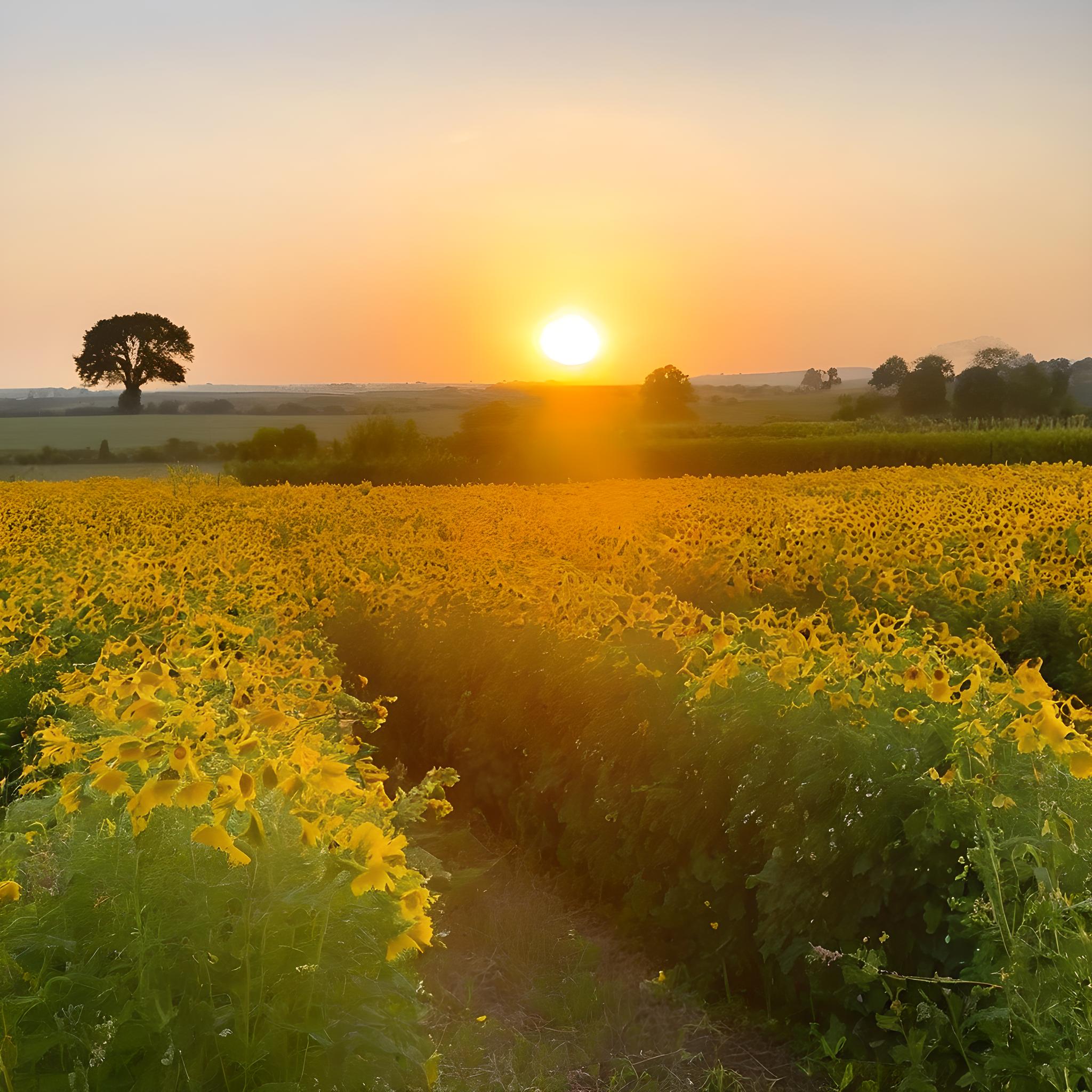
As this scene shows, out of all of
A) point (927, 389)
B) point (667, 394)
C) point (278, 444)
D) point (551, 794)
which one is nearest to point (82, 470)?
point (278, 444)

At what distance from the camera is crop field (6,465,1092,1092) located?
2535mm

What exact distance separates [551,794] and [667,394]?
54.1m

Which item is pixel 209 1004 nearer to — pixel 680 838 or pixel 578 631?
pixel 680 838

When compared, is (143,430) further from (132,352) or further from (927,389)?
(927,389)

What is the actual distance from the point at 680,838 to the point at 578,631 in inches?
68.1

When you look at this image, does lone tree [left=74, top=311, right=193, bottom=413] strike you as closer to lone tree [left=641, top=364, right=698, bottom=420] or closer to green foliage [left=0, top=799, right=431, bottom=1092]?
lone tree [left=641, top=364, right=698, bottom=420]

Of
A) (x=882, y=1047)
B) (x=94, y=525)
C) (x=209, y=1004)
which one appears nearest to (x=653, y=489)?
(x=94, y=525)

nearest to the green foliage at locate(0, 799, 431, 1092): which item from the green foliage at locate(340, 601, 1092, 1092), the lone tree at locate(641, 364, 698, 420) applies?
the green foliage at locate(340, 601, 1092, 1092)

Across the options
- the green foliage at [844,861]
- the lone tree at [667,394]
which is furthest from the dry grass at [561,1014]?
the lone tree at [667,394]

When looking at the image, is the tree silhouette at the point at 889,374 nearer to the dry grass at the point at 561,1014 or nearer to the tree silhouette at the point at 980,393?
the tree silhouette at the point at 980,393

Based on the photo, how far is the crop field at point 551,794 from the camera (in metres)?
2.54

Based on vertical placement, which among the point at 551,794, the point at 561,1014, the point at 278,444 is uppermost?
the point at 278,444

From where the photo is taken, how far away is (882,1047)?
4.09 metres

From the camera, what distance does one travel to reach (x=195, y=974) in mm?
2502
